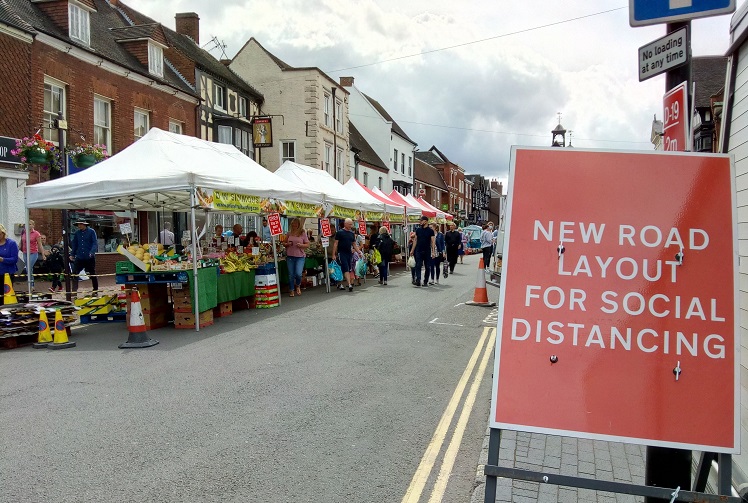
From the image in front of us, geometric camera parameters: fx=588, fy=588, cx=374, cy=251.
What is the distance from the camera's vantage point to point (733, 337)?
8.85ft

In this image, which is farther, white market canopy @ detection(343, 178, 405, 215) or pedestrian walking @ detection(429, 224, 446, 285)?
white market canopy @ detection(343, 178, 405, 215)

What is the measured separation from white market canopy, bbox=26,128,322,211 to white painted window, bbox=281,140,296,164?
70.0 feet

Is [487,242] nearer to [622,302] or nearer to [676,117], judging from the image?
[676,117]

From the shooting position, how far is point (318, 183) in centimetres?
1666

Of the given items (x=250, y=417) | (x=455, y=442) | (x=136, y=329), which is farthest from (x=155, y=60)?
(x=455, y=442)

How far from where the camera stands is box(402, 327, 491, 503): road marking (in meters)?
3.83

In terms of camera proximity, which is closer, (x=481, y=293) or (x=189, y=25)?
(x=481, y=293)

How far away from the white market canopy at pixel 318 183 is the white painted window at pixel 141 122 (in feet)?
25.9

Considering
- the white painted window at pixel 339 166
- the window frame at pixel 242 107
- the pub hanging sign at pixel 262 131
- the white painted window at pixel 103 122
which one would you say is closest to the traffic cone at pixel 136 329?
the white painted window at pixel 103 122

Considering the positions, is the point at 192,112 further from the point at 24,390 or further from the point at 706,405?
the point at 706,405

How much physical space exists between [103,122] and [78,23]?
3091mm

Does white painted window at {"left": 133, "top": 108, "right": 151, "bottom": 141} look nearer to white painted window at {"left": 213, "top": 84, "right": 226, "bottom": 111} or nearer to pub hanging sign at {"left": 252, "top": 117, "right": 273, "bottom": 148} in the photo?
white painted window at {"left": 213, "top": 84, "right": 226, "bottom": 111}

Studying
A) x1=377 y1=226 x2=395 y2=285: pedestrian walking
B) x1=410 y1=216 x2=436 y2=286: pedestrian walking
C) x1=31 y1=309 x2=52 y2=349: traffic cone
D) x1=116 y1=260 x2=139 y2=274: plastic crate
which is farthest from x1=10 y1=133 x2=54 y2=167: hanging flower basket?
x1=410 y1=216 x2=436 y2=286: pedestrian walking

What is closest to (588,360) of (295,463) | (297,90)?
(295,463)
